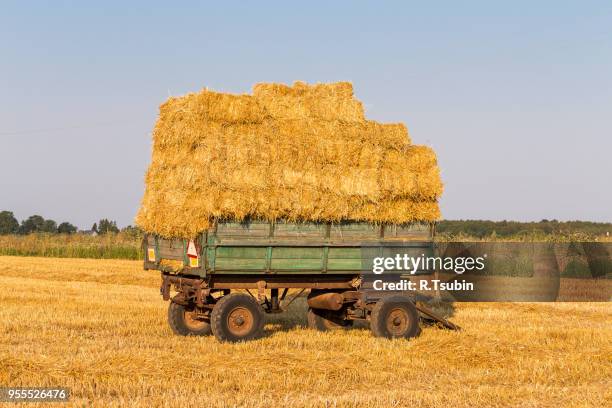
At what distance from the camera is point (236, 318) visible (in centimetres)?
1425

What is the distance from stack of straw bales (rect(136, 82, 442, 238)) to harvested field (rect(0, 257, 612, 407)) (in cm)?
207

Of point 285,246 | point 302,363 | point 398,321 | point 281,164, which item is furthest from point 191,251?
point 398,321

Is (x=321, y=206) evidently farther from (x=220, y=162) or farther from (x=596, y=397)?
(x=596, y=397)

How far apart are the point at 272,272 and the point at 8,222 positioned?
274 ft

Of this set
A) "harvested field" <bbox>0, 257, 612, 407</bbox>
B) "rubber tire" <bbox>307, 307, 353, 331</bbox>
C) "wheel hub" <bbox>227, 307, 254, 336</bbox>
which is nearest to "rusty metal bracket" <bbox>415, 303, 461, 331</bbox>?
"harvested field" <bbox>0, 257, 612, 407</bbox>

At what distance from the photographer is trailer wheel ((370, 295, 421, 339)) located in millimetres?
14953

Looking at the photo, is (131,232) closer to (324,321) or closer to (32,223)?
(324,321)

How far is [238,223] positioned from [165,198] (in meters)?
1.25

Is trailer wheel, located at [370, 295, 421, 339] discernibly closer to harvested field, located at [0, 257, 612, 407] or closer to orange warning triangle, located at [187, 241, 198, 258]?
harvested field, located at [0, 257, 612, 407]

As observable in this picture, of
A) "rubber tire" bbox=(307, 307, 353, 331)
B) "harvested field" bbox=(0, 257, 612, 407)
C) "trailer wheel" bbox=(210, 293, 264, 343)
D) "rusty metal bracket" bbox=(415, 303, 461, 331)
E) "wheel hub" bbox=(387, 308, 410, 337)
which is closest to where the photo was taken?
"harvested field" bbox=(0, 257, 612, 407)

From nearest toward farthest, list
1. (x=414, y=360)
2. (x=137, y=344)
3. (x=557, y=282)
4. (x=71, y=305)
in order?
(x=414, y=360) → (x=137, y=344) → (x=71, y=305) → (x=557, y=282)

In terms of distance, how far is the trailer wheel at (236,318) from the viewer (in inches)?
552

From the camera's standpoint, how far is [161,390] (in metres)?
9.82

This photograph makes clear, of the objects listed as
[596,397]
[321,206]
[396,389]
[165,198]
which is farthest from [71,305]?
[596,397]
